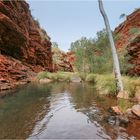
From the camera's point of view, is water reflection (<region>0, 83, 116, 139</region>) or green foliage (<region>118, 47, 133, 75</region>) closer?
water reflection (<region>0, 83, 116, 139</region>)

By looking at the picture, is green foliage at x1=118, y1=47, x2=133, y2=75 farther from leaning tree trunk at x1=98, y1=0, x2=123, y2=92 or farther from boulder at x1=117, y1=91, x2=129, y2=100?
boulder at x1=117, y1=91, x2=129, y2=100

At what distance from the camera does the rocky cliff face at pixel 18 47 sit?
32344 mm

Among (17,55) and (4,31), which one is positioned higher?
(4,31)

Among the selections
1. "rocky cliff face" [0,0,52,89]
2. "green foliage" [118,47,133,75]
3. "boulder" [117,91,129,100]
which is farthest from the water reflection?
"green foliage" [118,47,133,75]

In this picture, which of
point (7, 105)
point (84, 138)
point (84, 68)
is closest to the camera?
point (84, 138)

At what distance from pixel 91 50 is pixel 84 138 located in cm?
3753

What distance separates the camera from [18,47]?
40906mm

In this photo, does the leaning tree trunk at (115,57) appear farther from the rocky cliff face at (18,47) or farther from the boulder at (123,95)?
the rocky cliff face at (18,47)

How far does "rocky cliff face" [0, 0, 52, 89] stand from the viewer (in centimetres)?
3234

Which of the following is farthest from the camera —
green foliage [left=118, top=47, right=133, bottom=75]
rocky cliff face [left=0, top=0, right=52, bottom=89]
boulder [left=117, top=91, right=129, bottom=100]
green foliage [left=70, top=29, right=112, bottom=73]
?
green foliage [left=70, top=29, right=112, bottom=73]

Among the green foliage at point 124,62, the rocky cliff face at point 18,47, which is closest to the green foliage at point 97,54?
A: the green foliage at point 124,62

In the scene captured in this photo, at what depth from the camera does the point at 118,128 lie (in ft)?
31.7

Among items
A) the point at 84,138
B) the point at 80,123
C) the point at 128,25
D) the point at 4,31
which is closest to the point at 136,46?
the point at 128,25

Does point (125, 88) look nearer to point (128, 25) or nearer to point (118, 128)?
point (118, 128)
